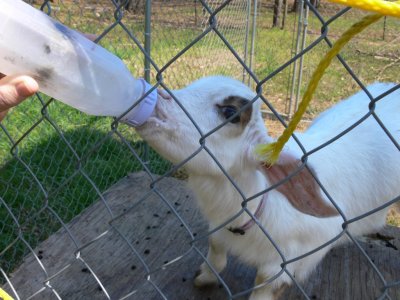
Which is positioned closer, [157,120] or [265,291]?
[157,120]

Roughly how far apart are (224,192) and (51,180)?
6.15 ft

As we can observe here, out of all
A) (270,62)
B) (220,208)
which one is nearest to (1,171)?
(220,208)

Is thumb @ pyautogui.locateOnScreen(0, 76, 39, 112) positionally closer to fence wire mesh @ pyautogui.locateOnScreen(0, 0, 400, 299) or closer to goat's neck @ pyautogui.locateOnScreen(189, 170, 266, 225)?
fence wire mesh @ pyautogui.locateOnScreen(0, 0, 400, 299)

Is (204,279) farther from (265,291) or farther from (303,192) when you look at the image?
(303,192)

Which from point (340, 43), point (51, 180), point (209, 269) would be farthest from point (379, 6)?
point (51, 180)

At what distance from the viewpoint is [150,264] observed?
8.07ft

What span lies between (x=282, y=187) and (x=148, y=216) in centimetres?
140

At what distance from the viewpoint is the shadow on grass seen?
9.57 feet

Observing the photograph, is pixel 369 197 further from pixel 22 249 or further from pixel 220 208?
pixel 22 249

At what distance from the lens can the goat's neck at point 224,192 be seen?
185cm

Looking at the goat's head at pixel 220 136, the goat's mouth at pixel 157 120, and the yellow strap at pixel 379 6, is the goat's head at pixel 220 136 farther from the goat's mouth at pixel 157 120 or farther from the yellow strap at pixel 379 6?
the yellow strap at pixel 379 6

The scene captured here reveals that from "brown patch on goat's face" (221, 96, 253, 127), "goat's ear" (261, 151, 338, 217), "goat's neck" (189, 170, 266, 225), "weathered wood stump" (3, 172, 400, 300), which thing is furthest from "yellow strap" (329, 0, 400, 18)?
"weathered wood stump" (3, 172, 400, 300)

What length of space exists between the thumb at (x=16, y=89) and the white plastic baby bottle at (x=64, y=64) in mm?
71

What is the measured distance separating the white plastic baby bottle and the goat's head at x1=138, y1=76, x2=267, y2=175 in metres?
0.20
